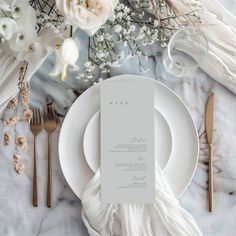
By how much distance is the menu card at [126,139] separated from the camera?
3.36 feet

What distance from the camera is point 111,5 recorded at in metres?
0.77

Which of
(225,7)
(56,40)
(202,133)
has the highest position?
(225,7)

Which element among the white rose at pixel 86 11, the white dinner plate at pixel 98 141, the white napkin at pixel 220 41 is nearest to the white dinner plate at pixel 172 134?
the white dinner plate at pixel 98 141

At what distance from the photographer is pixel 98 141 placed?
104 centimetres

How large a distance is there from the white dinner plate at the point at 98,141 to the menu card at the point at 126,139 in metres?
0.01

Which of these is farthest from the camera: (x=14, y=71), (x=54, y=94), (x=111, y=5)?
(x=54, y=94)

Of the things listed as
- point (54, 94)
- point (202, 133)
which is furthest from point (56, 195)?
point (202, 133)

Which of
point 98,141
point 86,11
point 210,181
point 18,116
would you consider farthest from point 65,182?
point 86,11

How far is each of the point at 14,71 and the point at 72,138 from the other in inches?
8.0

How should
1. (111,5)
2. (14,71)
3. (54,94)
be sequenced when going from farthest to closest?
(54,94)
(14,71)
(111,5)

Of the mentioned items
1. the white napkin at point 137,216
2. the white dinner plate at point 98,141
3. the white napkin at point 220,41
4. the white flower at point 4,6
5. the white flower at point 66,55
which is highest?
the white napkin at point 220,41

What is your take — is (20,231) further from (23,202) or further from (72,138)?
(72,138)

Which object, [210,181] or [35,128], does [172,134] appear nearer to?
[210,181]

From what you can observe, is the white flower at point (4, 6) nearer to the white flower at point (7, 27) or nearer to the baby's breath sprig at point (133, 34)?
the white flower at point (7, 27)
